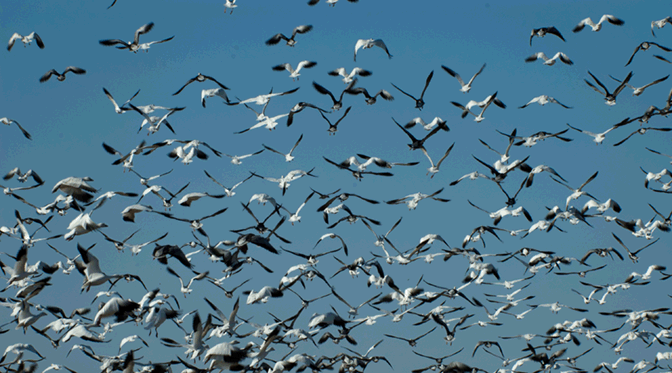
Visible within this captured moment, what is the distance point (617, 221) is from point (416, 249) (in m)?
9.82

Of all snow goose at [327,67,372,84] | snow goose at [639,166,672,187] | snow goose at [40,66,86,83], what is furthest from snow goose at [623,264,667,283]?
snow goose at [40,66,86,83]

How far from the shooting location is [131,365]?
797 inches

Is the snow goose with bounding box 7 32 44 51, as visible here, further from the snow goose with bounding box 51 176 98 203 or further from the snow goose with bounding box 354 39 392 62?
the snow goose with bounding box 354 39 392 62

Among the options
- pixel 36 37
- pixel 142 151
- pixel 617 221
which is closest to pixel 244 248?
pixel 142 151

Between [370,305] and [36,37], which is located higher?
[36,37]

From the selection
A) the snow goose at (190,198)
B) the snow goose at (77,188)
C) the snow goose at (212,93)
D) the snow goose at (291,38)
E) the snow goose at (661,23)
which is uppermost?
the snow goose at (661,23)

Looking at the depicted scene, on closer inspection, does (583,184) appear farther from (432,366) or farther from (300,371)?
(300,371)

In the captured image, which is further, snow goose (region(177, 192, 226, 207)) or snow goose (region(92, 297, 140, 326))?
snow goose (region(177, 192, 226, 207))

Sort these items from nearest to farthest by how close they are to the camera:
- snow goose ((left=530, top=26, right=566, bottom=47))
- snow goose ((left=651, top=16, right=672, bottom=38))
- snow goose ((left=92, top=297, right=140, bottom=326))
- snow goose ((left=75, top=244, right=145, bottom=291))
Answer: snow goose ((left=92, top=297, right=140, bottom=326)) → snow goose ((left=75, top=244, right=145, bottom=291)) → snow goose ((left=651, top=16, right=672, bottom=38)) → snow goose ((left=530, top=26, right=566, bottom=47))

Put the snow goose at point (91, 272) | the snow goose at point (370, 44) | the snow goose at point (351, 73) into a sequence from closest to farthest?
the snow goose at point (91, 272)
the snow goose at point (370, 44)
the snow goose at point (351, 73)

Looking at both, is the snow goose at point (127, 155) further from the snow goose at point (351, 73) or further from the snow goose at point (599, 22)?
the snow goose at point (599, 22)

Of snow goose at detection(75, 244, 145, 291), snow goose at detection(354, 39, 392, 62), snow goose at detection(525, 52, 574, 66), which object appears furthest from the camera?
snow goose at detection(525, 52, 574, 66)

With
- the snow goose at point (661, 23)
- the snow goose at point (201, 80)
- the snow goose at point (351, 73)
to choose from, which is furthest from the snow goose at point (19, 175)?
the snow goose at point (661, 23)

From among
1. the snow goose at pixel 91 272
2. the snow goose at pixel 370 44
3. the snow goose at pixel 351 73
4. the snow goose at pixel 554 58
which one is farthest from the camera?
the snow goose at pixel 554 58
